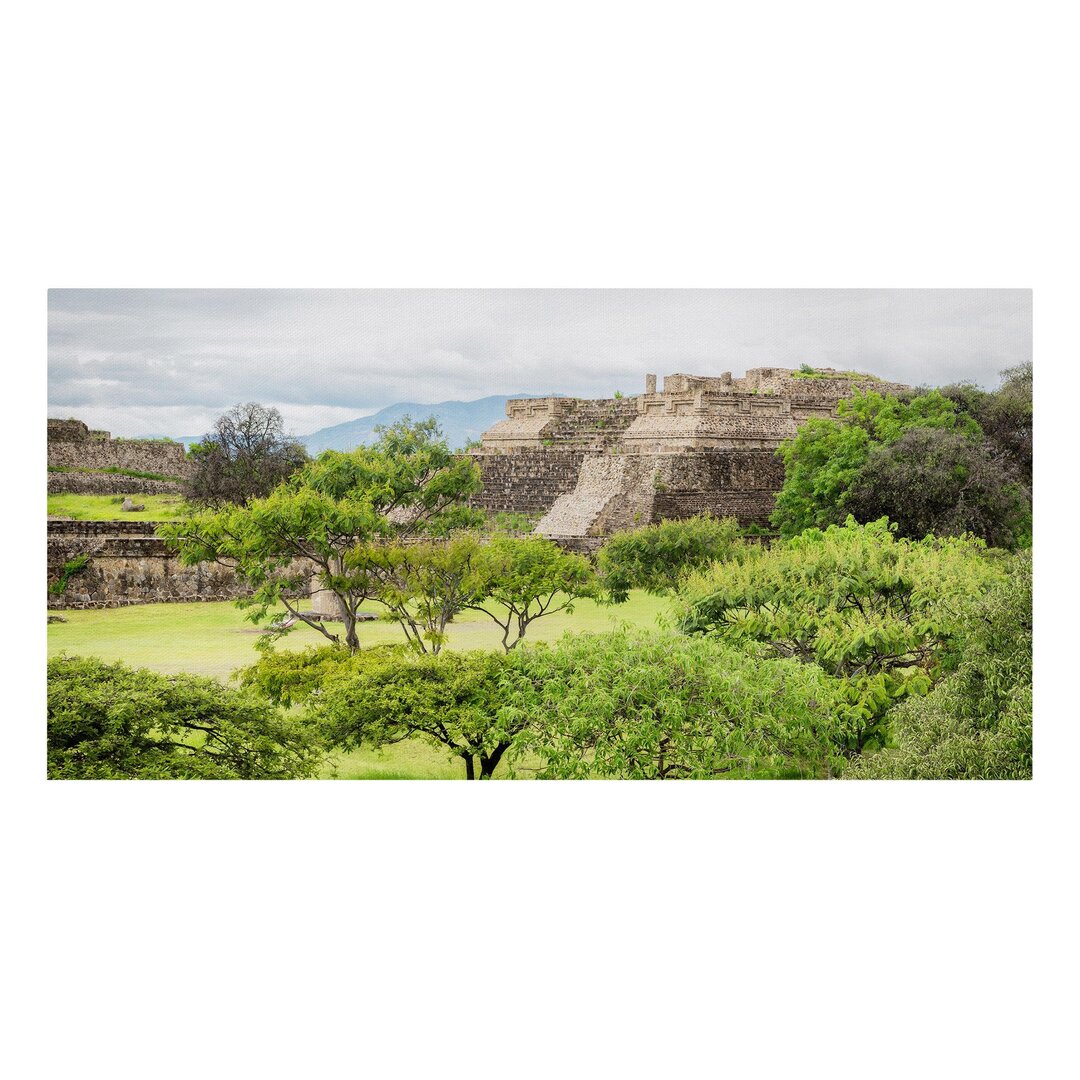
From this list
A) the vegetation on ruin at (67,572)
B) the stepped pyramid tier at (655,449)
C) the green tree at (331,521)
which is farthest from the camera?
the stepped pyramid tier at (655,449)

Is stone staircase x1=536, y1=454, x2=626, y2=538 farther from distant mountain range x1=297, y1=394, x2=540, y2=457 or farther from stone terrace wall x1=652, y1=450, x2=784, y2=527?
distant mountain range x1=297, y1=394, x2=540, y2=457

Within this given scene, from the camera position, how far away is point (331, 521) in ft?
27.1

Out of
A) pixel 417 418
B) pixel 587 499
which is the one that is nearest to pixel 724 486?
pixel 587 499

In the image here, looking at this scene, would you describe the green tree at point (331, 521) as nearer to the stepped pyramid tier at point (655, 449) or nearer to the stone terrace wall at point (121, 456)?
the stone terrace wall at point (121, 456)

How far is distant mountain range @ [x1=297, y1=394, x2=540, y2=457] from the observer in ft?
27.3

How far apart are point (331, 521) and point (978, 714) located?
15.5 feet

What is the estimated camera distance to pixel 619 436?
10742 mm

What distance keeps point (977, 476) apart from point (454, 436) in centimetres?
401

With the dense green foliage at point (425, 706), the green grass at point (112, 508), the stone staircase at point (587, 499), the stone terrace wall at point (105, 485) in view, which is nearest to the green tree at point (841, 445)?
the stone staircase at point (587, 499)

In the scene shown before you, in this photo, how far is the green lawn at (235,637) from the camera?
7.53 m

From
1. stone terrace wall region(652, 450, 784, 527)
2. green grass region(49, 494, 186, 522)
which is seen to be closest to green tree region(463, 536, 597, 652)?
stone terrace wall region(652, 450, 784, 527)

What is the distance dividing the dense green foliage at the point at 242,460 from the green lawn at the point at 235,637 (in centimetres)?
102

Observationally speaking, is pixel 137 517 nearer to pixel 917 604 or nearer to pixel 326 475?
pixel 326 475
